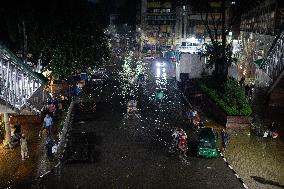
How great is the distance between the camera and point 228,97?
30969mm

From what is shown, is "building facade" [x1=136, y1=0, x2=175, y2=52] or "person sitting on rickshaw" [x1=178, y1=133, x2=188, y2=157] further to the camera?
"building facade" [x1=136, y1=0, x2=175, y2=52]

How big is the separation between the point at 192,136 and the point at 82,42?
12.4m

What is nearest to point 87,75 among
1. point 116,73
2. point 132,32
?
point 116,73

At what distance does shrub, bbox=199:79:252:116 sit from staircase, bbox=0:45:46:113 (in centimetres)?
1595

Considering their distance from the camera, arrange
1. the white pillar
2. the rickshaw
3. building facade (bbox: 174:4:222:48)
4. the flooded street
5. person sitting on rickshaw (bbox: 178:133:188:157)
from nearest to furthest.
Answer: the flooded street < the rickshaw < person sitting on rickshaw (bbox: 178:133:188:157) < the white pillar < building facade (bbox: 174:4:222:48)

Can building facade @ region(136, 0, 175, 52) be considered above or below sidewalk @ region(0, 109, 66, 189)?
above

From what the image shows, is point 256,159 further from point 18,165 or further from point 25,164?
point 18,165

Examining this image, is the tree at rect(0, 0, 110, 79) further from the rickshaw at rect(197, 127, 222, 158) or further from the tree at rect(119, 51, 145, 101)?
the rickshaw at rect(197, 127, 222, 158)

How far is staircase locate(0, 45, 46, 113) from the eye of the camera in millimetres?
19344

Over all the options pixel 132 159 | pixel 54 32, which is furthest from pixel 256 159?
pixel 54 32

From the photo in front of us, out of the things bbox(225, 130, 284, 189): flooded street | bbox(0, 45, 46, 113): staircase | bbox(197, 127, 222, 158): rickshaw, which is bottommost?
bbox(225, 130, 284, 189): flooded street

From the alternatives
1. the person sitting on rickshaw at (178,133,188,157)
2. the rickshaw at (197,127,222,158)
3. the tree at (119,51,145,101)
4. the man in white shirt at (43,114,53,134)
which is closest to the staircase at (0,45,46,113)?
the man in white shirt at (43,114,53,134)

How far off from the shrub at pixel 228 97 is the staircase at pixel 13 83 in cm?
1595

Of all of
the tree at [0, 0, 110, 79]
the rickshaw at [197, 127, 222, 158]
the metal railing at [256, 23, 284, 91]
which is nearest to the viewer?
the rickshaw at [197, 127, 222, 158]
